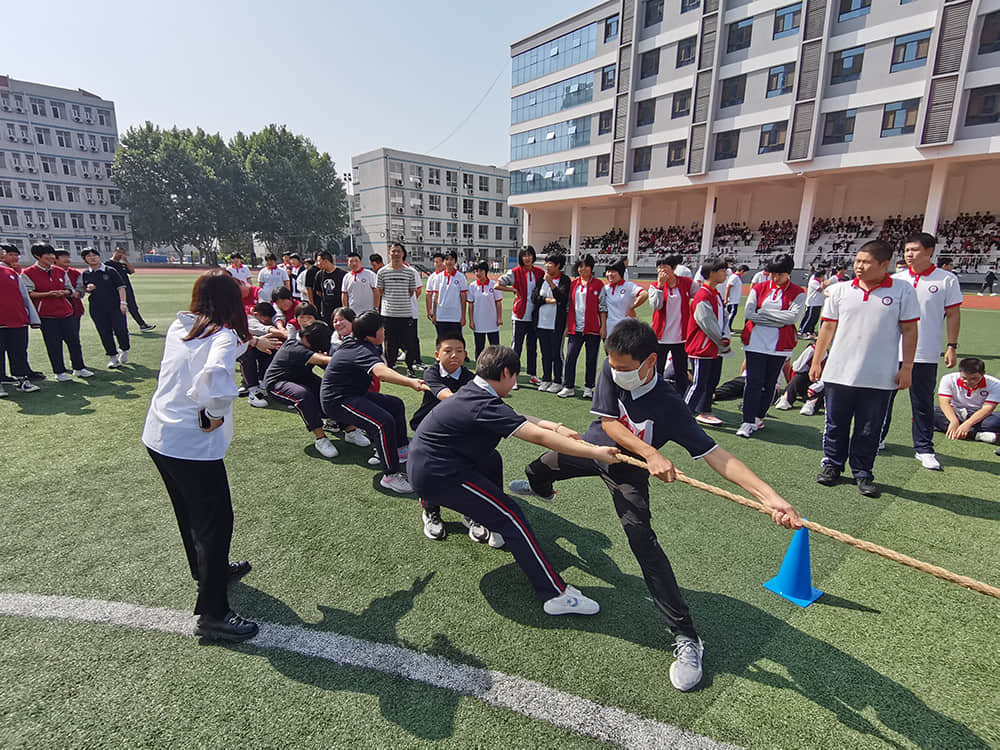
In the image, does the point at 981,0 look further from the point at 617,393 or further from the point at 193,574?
the point at 193,574

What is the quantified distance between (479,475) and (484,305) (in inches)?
212

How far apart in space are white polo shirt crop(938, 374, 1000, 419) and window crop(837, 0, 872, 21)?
90.4 feet

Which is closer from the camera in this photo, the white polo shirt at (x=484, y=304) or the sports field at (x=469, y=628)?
the sports field at (x=469, y=628)

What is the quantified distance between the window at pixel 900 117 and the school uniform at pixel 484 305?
2620cm

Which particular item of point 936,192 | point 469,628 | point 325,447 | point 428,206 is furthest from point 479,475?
point 428,206

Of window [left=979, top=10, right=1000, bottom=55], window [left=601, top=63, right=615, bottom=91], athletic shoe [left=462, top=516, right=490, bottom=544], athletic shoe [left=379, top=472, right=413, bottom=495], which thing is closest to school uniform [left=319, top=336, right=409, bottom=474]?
athletic shoe [left=379, top=472, right=413, bottom=495]

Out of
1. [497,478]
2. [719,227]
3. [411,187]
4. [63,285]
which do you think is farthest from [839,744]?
[411,187]

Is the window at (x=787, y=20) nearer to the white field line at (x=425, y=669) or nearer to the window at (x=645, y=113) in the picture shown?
the window at (x=645, y=113)

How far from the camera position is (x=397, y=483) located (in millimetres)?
4262

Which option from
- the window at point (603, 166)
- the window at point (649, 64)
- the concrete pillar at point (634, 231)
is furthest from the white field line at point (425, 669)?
the window at point (649, 64)

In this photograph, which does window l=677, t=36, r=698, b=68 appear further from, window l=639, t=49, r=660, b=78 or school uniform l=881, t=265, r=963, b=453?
school uniform l=881, t=265, r=963, b=453

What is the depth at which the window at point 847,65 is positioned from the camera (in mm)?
23609

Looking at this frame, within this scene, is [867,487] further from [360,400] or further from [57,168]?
[57,168]

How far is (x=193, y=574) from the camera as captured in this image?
9.57 ft
